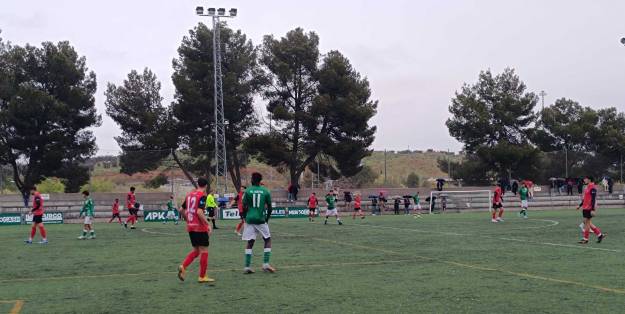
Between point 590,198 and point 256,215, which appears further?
point 590,198

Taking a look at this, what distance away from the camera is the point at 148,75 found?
56219 millimetres

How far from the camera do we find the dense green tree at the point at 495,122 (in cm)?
5816

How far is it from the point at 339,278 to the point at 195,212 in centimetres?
300

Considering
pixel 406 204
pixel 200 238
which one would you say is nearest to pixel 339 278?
pixel 200 238

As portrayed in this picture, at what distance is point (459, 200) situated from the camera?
51.7 m

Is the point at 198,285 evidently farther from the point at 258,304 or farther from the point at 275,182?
the point at 275,182

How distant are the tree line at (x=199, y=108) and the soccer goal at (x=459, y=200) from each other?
751cm

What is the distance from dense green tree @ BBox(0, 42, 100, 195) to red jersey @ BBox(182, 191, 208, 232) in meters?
39.7

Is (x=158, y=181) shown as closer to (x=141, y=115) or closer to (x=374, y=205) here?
(x=141, y=115)

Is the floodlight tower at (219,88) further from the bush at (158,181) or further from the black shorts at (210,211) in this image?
the black shorts at (210,211)

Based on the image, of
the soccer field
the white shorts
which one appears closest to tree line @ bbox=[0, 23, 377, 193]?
the soccer field

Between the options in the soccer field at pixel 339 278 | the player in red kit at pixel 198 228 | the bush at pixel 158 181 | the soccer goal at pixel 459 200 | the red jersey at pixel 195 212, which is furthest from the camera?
the soccer goal at pixel 459 200

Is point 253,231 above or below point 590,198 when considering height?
below

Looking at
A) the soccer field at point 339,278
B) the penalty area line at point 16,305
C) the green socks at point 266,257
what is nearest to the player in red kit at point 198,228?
the soccer field at point 339,278
